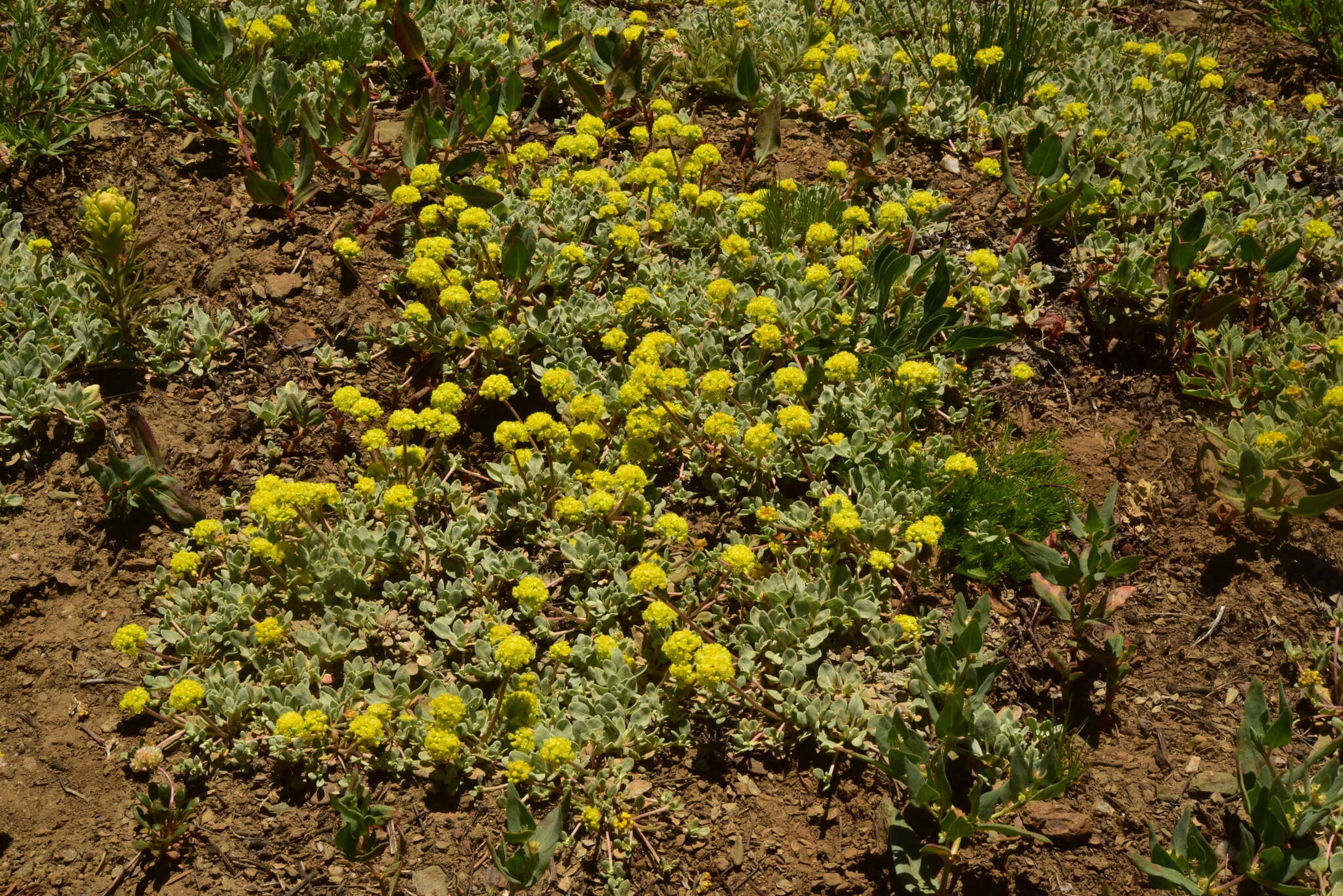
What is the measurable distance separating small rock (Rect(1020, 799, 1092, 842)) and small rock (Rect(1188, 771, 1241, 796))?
1.37ft

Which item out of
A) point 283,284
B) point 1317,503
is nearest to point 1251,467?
point 1317,503

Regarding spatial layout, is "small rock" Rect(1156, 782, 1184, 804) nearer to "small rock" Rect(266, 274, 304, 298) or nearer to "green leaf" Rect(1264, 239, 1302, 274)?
"green leaf" Rect(1264, 239, 1302, 274)

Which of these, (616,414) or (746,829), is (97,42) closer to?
(616,414)

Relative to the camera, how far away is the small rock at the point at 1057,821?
11.1 feet

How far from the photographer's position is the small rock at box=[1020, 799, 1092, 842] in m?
3.37

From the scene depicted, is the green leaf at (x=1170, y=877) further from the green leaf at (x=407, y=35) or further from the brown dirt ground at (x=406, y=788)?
the green leaf at (x=407, y=35)

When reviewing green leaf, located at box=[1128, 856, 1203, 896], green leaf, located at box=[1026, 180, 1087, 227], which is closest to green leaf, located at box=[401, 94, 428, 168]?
green leaf, located at box=[1026, 180, 1087, 227]

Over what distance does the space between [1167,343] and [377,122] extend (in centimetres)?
408

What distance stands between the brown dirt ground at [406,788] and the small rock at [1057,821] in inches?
0.5

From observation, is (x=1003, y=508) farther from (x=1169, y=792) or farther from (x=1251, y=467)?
(x=1169, y=792)

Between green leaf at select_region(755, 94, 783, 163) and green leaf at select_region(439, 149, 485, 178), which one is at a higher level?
green leaf at select_region(755, 94, 783, 163)

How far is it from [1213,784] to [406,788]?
8.93ft

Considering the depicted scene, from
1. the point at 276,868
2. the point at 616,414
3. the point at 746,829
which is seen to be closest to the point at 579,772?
the point at 746,829

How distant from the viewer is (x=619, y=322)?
15.3 ft
